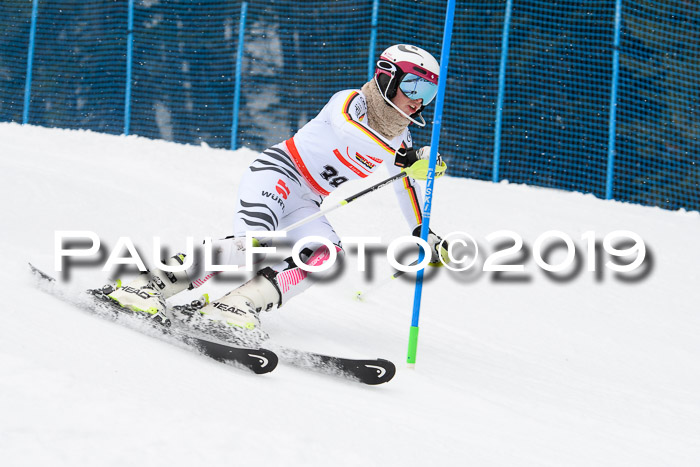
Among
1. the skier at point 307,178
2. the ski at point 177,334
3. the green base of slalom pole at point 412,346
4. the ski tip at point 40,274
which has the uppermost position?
the skier at point 307,178

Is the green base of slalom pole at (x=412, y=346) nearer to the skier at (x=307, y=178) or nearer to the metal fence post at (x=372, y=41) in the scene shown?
the skier at (x=307, y=178)

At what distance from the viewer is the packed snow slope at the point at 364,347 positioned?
216 centimetres

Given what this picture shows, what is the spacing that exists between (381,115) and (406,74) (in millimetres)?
240

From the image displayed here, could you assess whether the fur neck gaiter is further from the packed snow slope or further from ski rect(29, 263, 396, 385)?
ski rect(29, 263, 396, 385)

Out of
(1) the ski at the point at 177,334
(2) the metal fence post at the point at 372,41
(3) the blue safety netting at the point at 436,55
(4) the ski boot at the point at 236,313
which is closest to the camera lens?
(1) the ski at the point at 177,334

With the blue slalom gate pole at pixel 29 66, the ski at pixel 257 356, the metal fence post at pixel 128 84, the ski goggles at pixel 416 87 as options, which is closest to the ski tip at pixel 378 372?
the ski at pixel 257 356

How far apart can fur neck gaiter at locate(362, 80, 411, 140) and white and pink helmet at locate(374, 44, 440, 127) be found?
1.4 inches

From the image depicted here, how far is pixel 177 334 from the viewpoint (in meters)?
3.27

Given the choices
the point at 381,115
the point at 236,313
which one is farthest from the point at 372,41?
the point at 236,313

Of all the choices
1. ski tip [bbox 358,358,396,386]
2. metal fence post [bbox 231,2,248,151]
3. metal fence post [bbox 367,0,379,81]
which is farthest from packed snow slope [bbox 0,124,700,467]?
metal fence post [bbox 367,0,379,81]

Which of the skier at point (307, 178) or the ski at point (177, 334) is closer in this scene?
the ski at point (177, 334)

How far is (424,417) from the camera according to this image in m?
2.89

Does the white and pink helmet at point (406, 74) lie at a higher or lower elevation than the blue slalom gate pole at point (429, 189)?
higher

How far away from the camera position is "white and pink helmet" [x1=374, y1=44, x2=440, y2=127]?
3.79 m
